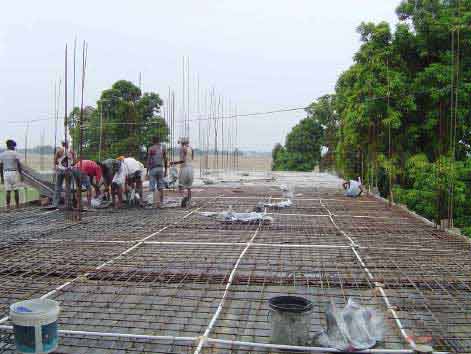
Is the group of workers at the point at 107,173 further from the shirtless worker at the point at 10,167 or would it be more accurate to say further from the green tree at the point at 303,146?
the green tree at the point at 303,146

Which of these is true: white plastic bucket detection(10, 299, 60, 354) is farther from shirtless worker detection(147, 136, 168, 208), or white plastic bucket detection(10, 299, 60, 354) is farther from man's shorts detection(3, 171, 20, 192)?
man's shorts detection(3, 171, 20, 192)

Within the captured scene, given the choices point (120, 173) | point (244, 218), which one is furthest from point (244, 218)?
point (120, 173)

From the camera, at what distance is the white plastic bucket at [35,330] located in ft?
6.41

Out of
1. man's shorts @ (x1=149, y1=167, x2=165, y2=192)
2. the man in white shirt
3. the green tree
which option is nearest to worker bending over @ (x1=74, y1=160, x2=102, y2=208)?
the man in white shirt

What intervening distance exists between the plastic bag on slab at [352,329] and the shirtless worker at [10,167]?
231 inches

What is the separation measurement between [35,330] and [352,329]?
1.39 meters

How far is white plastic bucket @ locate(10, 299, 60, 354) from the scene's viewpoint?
1954 millimetres

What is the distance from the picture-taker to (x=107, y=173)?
22.7ft

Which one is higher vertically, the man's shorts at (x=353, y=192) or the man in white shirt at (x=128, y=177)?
the man in white shirt at (x=128, y=177)

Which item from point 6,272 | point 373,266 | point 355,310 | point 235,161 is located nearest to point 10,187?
point 6,272

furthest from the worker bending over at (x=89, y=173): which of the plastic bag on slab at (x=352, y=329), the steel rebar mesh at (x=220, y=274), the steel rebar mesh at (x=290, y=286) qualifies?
the plastic bag on slab at (x=352, y=329)

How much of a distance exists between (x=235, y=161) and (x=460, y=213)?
1663 centimetres

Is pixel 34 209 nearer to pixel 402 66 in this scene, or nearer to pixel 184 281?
pixel 184 281

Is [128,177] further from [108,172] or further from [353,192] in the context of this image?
[353,192]
